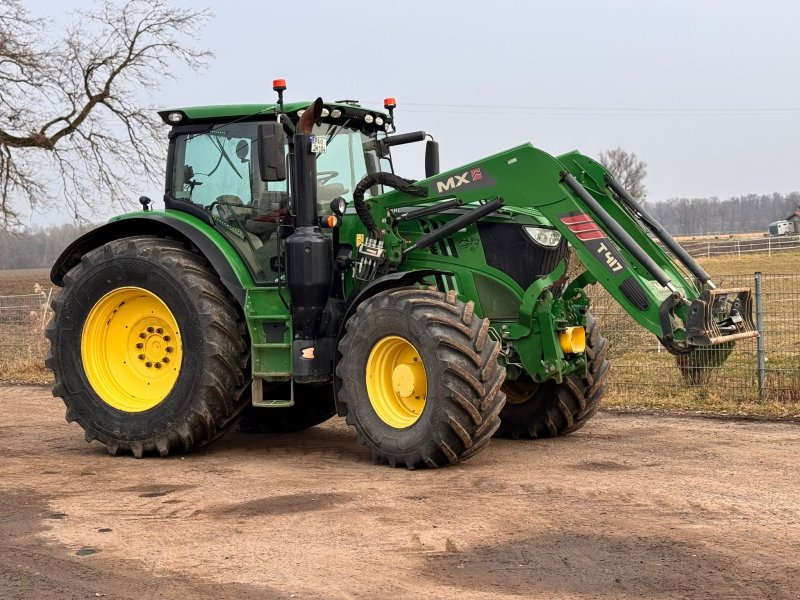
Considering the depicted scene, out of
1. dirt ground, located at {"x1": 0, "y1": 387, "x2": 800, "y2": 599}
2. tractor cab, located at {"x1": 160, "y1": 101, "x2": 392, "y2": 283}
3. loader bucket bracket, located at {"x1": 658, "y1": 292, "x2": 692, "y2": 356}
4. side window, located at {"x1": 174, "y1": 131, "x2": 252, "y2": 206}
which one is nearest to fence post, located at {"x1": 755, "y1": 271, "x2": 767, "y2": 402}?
dirt ground, located at {"x1": 0, "y1": 387, "x2": 800, "y2": 599}

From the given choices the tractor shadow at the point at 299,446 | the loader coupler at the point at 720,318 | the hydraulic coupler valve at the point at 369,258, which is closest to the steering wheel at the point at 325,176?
the hydraulic coupler valve at the point at 369,258

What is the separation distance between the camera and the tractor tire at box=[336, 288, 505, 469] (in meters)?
7.75

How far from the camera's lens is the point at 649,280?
803cm

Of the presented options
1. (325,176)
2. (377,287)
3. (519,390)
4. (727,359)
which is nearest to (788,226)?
(727,359)

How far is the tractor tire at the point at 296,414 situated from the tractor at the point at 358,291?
0.82ft

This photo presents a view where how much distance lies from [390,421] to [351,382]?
431 millimetres

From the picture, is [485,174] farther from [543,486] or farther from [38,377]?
[38,377]

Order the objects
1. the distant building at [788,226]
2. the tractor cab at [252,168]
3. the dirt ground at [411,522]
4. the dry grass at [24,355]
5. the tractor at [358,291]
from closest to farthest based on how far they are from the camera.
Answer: the dirt ground at [411,522]
the tractor at [358,291]
the tractor cab at [252,168]
the dry grass at [24,355]
the distant building at [788,226]

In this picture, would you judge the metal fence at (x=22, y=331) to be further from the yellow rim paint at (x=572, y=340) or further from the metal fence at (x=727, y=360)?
the yellow rim paint at (x=572, y=340)

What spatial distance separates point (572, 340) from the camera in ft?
28.5

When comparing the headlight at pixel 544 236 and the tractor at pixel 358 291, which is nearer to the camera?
the tractor at pixel 358 291

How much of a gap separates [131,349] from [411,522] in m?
3.97

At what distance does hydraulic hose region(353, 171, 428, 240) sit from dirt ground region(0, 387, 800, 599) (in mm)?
1939

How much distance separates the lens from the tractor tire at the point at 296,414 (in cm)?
1004
